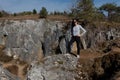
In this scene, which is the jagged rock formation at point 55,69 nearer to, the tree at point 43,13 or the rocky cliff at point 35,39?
the rocky cliff at point 35,39

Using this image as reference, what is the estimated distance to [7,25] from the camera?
247 ft

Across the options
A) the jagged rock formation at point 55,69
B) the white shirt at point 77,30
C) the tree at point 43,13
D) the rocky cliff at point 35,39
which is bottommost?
the rocky cliff at point 35,39

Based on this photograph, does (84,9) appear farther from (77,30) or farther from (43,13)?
(77,30)

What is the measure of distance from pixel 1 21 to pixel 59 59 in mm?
55918

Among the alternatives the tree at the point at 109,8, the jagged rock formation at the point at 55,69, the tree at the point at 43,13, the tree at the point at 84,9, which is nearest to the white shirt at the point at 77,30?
the jagged rock formation at the point at 55,69

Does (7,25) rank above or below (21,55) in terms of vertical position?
above

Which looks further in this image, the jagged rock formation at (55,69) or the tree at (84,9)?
the tree at (84,9)

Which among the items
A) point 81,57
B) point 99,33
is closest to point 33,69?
point 81,57

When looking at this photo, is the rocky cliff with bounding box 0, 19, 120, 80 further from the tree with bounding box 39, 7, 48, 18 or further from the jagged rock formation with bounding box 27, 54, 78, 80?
the jagged rock formation with bounding box 27, 54, 78, 80

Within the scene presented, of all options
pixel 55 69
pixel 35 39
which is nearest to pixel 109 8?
pixel 35 39

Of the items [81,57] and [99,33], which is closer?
[81,57]

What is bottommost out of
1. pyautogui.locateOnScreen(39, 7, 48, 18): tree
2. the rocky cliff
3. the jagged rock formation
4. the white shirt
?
the rocky cliff

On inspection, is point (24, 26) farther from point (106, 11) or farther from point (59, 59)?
point (59, 59)

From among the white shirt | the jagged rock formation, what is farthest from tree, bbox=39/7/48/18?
the jagged rock formation
